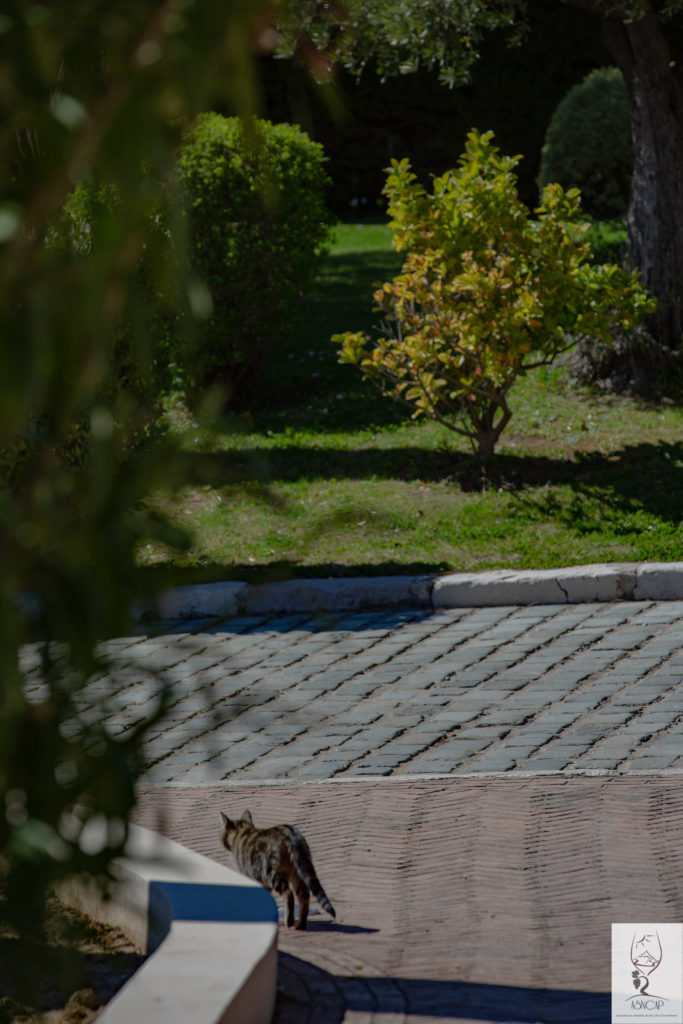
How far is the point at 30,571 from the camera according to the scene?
→ 5.66ft

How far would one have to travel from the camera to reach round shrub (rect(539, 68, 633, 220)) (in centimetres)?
1827

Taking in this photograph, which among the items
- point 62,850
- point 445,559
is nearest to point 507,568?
point 445,559

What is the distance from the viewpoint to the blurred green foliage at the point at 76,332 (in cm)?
149

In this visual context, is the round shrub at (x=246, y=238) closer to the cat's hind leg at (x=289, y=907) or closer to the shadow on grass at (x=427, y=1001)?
Answer: the cat's hind leg at (x=289, y=907)

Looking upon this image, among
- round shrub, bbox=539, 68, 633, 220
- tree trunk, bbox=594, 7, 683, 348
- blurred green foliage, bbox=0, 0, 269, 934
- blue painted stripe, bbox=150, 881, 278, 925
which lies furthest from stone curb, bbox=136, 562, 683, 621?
round shrub, bbox=539, 68, 633, 220

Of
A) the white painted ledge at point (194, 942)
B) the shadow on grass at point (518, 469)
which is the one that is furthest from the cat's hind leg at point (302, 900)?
the shadow on grass at point (518, 469)

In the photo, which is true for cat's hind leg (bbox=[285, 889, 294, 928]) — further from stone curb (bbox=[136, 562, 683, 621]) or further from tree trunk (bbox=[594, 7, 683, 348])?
tree trunk (bbox=[594, 7, 683, 348])

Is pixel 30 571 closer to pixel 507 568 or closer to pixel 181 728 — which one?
pixel 181 728

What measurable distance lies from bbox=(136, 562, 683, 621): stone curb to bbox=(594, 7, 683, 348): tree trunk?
4.45m

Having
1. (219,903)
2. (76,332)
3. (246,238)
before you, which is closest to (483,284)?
(246,238)

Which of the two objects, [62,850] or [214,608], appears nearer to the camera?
[62,850]

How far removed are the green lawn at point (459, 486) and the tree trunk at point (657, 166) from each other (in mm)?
978

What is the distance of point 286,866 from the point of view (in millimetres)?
4176

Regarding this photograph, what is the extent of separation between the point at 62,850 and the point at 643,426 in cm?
908
